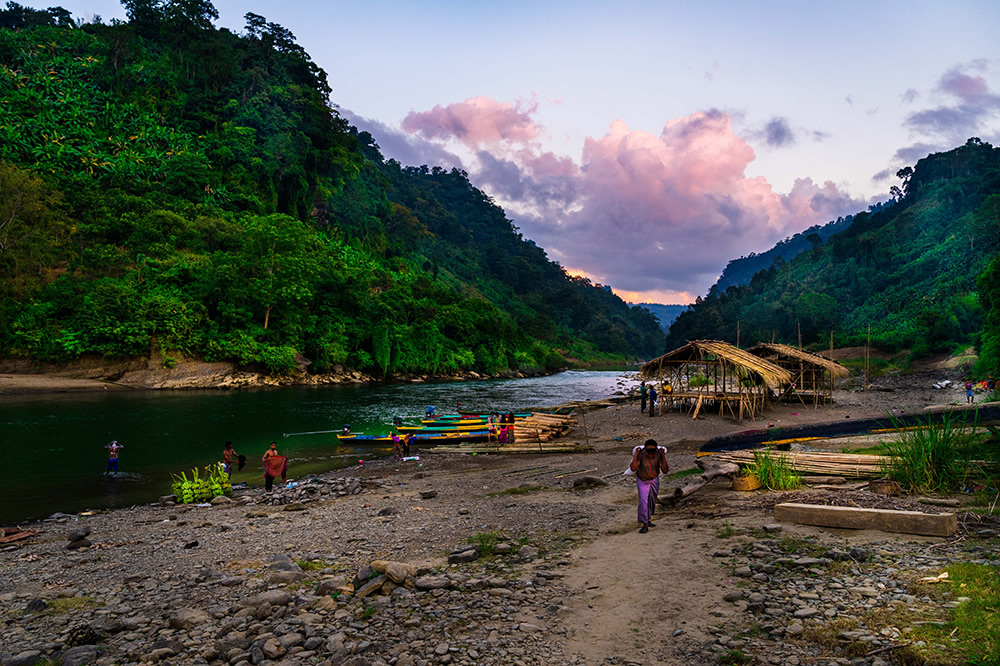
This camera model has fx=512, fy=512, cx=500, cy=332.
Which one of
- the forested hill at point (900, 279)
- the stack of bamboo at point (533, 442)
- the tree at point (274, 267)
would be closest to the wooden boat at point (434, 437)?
the stack of bamboo at point (533, 442)

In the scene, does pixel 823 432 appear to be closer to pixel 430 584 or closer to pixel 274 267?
pixel 430 584

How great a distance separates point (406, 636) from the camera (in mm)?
5523

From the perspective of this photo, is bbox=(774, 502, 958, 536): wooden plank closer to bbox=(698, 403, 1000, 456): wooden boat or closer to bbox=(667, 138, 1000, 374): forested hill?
bbox=(698, 403, 1000, 456): wooden boat

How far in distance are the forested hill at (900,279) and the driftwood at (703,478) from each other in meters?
60.9

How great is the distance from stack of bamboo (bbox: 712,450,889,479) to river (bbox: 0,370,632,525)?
15592mm

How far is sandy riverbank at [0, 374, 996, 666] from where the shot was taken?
17.3ft

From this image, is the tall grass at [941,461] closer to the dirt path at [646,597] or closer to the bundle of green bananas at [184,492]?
the dirt path at [646,597]

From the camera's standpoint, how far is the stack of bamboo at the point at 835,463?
10078mm

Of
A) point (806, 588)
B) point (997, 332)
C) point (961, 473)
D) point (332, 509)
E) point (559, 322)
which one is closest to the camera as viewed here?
point (806, 588)

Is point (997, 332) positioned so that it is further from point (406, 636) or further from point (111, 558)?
point (111, 558)

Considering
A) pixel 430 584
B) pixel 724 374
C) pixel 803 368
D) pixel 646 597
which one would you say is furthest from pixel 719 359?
pixel 430 584

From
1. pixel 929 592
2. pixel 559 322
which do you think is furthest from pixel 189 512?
pixel 559 322

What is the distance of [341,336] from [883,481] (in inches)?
2141

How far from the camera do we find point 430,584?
22.2ft
